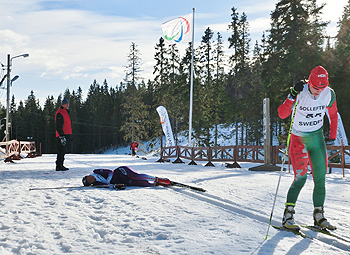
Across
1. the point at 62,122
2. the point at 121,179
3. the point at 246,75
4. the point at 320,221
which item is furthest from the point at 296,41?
the point at 320,221

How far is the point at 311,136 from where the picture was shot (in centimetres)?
359

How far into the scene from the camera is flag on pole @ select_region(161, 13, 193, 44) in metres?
19.8

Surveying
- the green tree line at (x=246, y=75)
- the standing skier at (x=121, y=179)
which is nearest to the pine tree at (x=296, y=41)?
the green tree line at (x=246, y=75)

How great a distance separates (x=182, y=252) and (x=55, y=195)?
316 cm

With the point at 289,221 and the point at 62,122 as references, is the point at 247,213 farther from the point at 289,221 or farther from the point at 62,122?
the point at 62,122

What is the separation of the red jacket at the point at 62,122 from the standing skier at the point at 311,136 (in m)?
7.09

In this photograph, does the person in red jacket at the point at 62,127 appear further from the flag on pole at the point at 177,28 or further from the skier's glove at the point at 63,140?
the flag on pole at the point at 177,28

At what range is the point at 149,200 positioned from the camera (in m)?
4.85

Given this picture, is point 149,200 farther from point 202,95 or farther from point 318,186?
point 202,95

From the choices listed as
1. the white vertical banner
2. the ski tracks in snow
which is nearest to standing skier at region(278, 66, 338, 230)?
the ski tracks in snow

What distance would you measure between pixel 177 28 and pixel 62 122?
13231 millimetres

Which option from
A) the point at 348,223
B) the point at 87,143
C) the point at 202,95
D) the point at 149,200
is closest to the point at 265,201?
the point at 348,223

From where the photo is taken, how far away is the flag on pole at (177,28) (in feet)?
65.1

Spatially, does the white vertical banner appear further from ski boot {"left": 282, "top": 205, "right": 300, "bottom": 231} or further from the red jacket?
ski boot {"left": 282, "top": 205, "right": 300, "bottom": 231}
